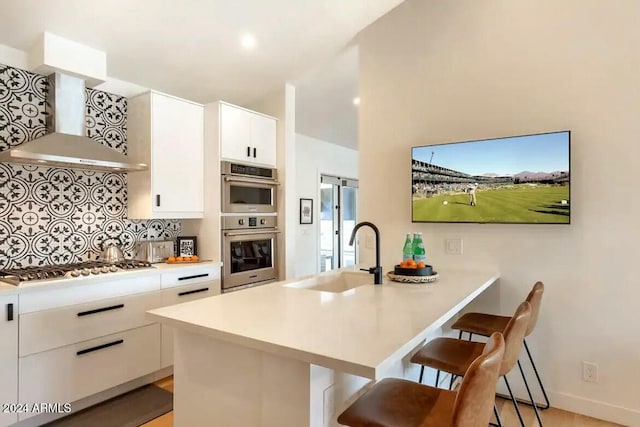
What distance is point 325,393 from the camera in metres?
1.28

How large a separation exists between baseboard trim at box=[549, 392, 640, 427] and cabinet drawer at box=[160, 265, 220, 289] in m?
2.65

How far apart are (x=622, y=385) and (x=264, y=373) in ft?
7.74

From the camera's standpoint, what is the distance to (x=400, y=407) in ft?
4.31

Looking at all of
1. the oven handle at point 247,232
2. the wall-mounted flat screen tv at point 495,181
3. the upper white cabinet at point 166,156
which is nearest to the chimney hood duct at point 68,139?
the upper white cabinet at point 166,156

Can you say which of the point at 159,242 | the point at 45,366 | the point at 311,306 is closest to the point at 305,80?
the point at 159,242

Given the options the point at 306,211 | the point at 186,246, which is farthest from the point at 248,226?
the point at 306,211

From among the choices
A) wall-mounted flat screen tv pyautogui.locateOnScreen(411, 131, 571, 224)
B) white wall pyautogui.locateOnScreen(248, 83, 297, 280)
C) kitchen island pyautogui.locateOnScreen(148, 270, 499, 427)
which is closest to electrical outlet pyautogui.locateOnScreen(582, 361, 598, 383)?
wall-mounted flat screen tv pyautogui.locateOnScreen(411, 131, 571, 224)

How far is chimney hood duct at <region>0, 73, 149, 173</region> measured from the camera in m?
2.42

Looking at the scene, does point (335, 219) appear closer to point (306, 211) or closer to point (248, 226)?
point (306, 211)

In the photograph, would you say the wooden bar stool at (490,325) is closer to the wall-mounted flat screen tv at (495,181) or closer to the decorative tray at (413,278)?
the decorative tray at (413,278)

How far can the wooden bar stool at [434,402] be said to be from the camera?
1.01 meters

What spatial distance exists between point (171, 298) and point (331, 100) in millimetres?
2969

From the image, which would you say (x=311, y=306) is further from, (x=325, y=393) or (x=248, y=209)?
(x=248, y=209)

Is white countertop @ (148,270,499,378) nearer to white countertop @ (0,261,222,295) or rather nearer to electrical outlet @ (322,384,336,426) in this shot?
electrical outlet @ (322,384,336,426)
